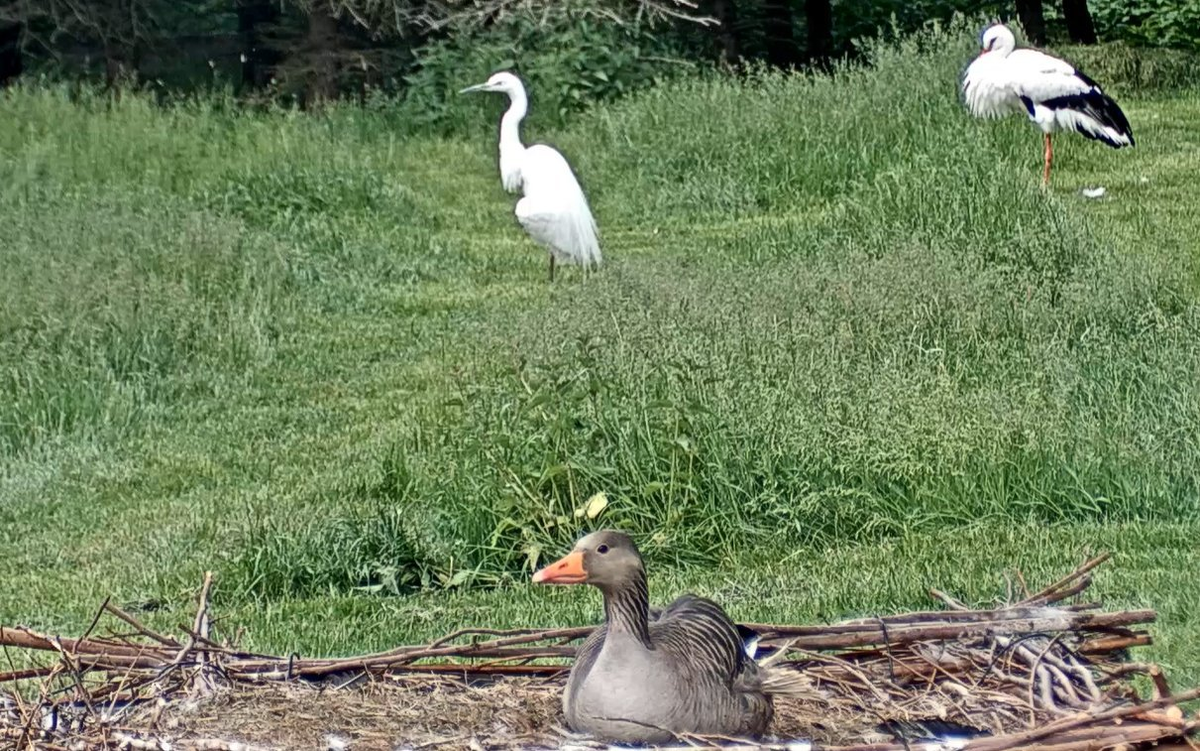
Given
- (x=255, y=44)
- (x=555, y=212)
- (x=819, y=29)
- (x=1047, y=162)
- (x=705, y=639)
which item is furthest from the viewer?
(x=255, y=44)

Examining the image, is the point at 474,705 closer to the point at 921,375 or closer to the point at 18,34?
the point at 921,375

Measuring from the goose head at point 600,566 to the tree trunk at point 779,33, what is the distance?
24.2m

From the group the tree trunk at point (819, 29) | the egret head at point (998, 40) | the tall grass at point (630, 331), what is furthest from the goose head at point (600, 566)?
the tree trunk at point (819, 29)

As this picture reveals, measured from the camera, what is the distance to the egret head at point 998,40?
55.2ft

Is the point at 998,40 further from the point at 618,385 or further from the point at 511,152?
the point at 618,385

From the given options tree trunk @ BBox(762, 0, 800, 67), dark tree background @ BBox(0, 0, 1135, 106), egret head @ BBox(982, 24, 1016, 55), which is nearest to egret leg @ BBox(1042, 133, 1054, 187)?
egret head @ BBox(982, 24, 1016, 55)

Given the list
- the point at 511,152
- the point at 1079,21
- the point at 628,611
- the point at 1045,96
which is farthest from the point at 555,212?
the point at 1079,21

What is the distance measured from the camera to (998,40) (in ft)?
55.4

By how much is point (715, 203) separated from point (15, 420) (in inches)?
318

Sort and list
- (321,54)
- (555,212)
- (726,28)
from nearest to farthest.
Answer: (555,212), (321,54), (726,28)

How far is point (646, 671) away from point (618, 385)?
4279 millimetres

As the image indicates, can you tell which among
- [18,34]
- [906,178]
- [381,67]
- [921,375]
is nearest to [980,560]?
[921,375]

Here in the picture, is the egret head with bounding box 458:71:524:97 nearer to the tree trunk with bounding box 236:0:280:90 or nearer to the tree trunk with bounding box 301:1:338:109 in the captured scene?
the tree trunk with bounding box 301:1:338:109

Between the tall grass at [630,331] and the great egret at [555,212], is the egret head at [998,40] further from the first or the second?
the great egret at [555,212]
